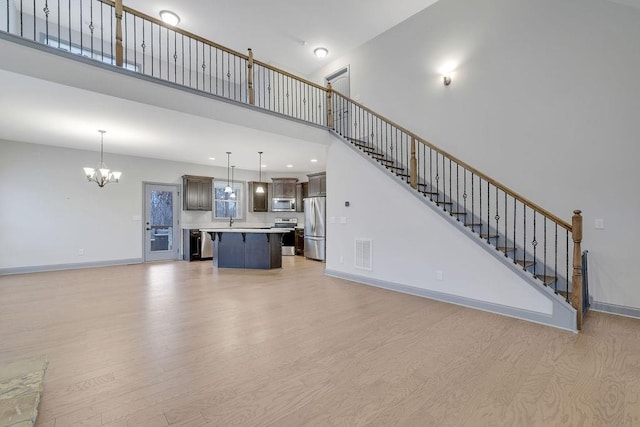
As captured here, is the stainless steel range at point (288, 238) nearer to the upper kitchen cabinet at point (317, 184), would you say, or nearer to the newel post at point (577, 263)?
the upper kitchen cabinet at point (317, 184)

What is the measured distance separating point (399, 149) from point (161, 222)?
6784mm

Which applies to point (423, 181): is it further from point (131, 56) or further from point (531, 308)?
point (131, 56)

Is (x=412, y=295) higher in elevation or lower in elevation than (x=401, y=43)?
lower

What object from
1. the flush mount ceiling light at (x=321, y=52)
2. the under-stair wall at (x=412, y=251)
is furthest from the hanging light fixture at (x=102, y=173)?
the flush mount ceiling light at (x=321, y=52)

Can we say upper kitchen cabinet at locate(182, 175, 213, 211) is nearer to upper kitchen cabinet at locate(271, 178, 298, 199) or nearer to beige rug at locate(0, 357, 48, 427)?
upper kitchen cabinet at locate(271, 178, 298, 199)

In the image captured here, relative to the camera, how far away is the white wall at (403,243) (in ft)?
12.5

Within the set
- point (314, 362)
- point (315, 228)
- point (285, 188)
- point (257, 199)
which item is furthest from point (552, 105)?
point (257, 199)

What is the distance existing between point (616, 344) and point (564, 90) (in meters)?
3.25

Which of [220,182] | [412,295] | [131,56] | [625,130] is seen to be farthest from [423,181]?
[131,56]

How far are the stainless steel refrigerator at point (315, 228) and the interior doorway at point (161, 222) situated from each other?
12.4ft

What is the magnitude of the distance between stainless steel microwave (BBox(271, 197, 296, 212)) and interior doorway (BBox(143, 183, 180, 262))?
3001 millimetres

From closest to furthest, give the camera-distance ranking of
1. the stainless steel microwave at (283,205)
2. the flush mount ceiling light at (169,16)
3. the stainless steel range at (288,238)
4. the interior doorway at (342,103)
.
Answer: the flush mount ceiling light at (169,16) → the interior doorway at (342,103) → the stainless steel range at (288,238) → the stainless steel microwave at (283,205)

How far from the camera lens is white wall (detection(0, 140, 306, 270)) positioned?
637 centimetres

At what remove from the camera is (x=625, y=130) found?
3.64 metres
